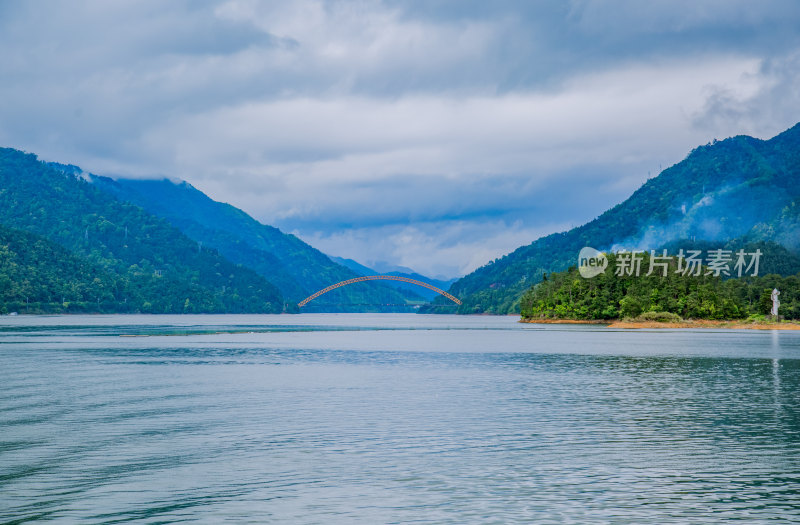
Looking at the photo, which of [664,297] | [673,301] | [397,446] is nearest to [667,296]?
[664,297]

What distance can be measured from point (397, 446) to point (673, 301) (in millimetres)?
140173

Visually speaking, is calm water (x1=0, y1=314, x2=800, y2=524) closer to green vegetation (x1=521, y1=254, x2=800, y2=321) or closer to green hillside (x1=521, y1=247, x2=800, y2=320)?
green vegetation (x1=521, y1=254, x2=800, y2=321)

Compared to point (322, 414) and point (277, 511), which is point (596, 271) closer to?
point (322, 414)

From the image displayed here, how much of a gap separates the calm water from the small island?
106 m

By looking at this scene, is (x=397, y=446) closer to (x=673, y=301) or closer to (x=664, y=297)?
(x=673, y=301)

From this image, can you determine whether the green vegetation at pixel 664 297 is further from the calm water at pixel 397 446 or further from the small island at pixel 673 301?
the calm water at pixel 397 446

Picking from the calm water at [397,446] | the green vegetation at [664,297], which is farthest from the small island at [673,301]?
the calm water at [397,446]

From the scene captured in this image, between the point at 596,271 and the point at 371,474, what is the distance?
16209 cm

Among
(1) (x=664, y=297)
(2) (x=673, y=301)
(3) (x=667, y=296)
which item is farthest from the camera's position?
(1) (x=664, y=297)

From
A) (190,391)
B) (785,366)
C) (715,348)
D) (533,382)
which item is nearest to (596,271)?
(715,348)

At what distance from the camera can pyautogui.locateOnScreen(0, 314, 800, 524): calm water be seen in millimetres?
18422

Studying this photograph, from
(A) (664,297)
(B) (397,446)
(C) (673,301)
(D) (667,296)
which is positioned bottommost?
(B) (397,446)

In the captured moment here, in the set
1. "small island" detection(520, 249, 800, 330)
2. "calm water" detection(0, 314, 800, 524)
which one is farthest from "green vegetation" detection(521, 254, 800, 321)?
"calm water" detection(0, 314, 800, 524)

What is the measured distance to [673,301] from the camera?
155m
